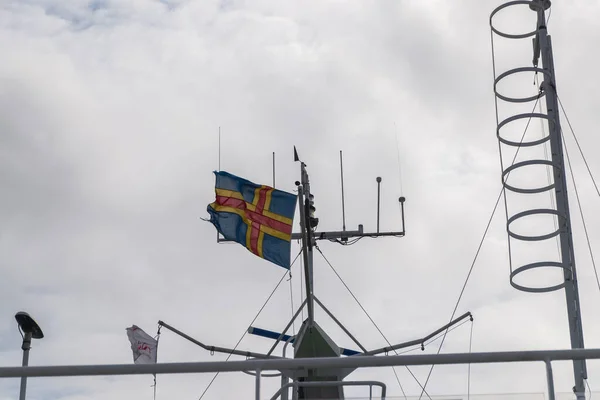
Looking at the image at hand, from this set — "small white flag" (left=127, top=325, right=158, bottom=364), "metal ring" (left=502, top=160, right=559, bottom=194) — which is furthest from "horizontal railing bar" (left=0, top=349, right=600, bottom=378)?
"small white flag" (left=127, top=325, right=158, bottom=364)

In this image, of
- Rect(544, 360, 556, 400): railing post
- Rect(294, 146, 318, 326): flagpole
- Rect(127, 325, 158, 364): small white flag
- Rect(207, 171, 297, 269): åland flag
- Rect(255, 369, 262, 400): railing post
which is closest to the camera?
Rect(544, 360, 556, 400): railing post

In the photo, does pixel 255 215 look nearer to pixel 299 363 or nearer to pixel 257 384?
pixel 257 384

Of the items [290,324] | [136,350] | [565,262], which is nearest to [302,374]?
[290,324]

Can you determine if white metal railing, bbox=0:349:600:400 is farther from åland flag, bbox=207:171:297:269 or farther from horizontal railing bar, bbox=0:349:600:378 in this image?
åland flag, bbox=207:171:297:269

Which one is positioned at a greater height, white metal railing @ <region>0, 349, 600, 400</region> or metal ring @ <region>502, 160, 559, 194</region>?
metal ring @ <region>502, 160, 559, 194</region>

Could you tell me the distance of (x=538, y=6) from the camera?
40.9ft

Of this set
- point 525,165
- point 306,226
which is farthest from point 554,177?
point 306,226

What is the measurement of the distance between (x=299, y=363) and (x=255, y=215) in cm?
778

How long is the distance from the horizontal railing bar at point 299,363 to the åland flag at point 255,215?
7152 millimetres

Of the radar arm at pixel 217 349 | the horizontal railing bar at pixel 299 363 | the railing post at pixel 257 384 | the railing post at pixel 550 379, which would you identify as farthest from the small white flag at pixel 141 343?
the railing post at pixel 550 379

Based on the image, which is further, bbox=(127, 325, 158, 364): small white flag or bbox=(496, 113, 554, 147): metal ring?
bbox=(127, 325, 158, 364): small white flag

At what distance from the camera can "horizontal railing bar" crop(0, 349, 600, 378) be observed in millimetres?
7895

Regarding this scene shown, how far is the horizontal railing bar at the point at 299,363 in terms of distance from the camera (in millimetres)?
7895

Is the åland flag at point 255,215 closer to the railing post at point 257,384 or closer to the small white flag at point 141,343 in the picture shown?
the small white flag at point 141,343
